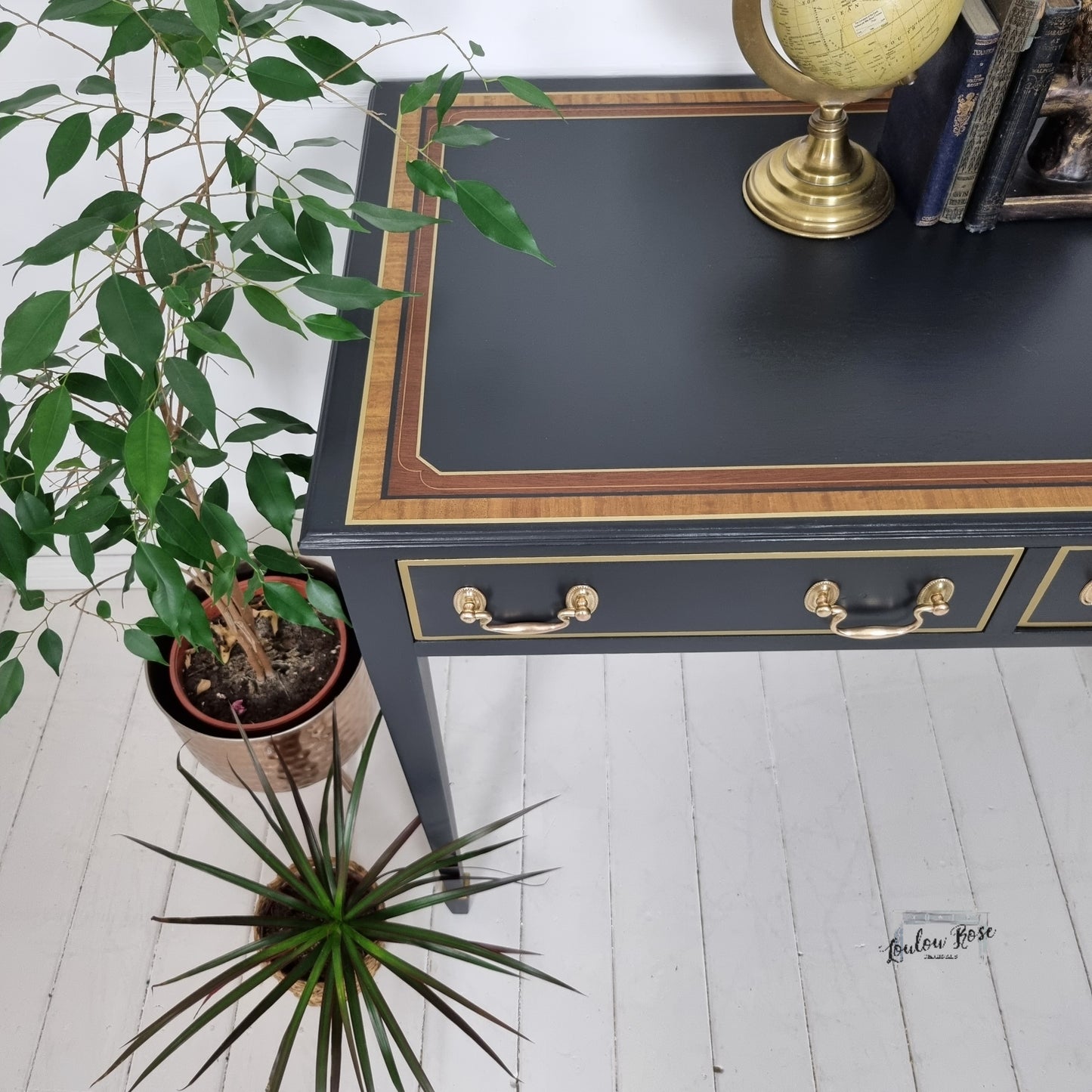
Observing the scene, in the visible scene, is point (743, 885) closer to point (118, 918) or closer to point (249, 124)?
point (118, 918)

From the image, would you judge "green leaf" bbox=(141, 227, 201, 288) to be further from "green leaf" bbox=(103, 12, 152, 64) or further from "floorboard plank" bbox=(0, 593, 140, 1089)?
"floorboard plank" bbox=(0, 593, 140, 1089)

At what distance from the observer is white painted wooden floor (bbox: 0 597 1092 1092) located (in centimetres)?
150

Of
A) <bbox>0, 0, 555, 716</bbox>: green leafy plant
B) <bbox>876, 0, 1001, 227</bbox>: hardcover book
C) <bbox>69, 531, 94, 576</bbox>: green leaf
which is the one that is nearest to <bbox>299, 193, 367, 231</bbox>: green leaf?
<bbox>0, 0, 555, 716</bbox>: green leafy plant

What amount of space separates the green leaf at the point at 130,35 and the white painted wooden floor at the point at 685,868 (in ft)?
3.93

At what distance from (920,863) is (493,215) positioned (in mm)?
1245

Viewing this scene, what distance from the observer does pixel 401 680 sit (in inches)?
47.0

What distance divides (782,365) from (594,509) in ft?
0.90

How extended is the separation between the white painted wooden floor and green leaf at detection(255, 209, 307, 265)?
1.02 meters

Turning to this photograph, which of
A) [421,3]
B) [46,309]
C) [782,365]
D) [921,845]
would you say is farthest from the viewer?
[921,845]

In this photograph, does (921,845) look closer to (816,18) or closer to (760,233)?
(760,233)

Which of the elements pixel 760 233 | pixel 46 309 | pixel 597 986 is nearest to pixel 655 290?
pixel 760 233

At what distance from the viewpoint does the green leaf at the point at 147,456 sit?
83 cm

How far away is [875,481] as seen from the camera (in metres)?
1.00

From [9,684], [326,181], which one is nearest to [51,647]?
[9,684]
